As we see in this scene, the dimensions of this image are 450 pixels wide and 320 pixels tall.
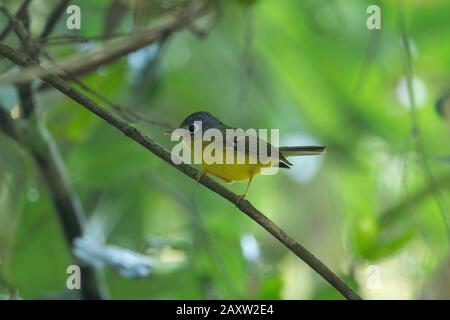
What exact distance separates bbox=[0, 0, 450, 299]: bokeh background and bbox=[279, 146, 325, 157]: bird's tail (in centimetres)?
30

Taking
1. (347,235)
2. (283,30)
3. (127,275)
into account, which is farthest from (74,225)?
(283,30)

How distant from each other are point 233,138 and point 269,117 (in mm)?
1400

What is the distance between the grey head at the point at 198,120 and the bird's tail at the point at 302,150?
0.18 m

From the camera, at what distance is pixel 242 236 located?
102 inches

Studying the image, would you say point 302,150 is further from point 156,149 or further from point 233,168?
point 156,149

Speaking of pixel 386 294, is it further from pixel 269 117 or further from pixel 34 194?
pixel 34 194

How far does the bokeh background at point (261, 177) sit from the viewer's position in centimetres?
238

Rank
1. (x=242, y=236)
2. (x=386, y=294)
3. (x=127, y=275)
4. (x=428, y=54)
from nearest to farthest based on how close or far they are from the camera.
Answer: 1. (x=127, y=275)
2. (x=242, y=236)
3. (x=386, y=294)
4. (x=428, y=54)

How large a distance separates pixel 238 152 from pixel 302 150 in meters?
0.16

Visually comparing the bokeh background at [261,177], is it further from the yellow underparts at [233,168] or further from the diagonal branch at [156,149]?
the diagonal branch at [156,149]

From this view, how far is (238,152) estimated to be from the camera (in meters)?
1.90

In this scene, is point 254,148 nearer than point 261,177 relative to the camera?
Yes

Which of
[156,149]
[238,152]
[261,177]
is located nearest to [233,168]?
[238,152]

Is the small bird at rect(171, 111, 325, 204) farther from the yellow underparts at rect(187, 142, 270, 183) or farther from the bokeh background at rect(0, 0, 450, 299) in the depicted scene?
the bokeh background at rect(0, 0, 450, 299)
